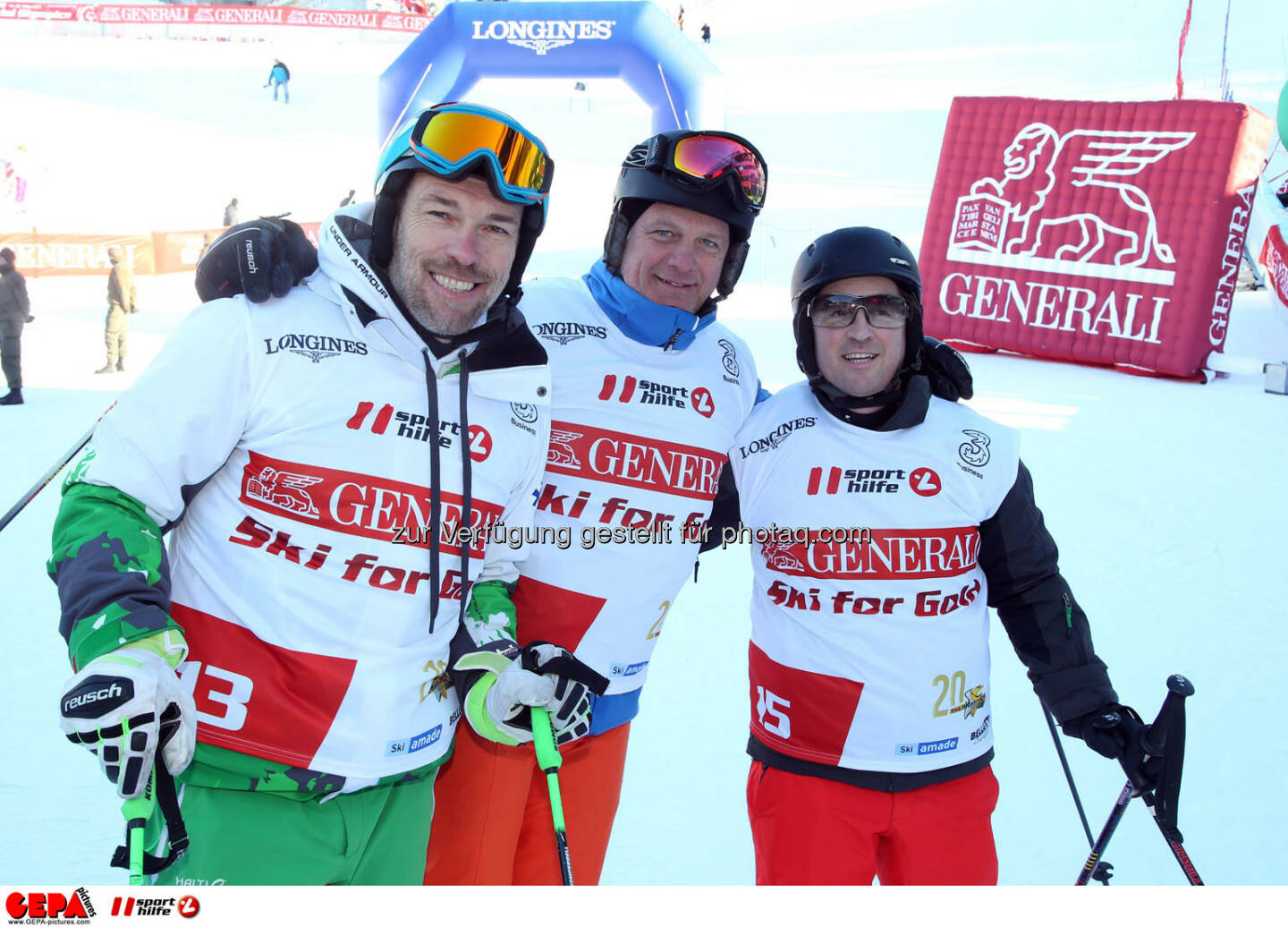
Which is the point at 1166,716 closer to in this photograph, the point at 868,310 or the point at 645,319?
the point at 868,310

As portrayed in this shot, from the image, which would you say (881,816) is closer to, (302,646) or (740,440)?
(740,440)

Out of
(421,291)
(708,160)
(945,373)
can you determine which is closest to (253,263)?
(421,291)

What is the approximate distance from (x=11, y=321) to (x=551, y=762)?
9.17 metres

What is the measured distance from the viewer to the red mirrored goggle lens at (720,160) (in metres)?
2.49

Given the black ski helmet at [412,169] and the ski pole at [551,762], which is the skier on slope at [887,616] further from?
the black ski helmet at [412,169]

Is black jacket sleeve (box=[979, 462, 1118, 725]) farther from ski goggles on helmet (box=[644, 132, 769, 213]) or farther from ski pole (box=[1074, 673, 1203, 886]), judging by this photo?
ski goggles on helmet (box=[644, 132, 769, 213])

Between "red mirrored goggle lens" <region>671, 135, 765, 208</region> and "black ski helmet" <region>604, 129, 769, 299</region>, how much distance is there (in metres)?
0.01

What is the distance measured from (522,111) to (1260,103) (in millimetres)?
18440

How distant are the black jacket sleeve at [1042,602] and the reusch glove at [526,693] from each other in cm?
105

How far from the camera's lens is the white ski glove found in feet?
4.81

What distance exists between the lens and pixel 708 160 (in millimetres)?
2500

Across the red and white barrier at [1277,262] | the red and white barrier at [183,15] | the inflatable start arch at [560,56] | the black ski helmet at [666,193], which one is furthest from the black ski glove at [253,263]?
the red and white barrier at [183,15]

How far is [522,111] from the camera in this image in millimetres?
26906

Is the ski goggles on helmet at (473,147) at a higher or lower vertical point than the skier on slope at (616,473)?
higher
